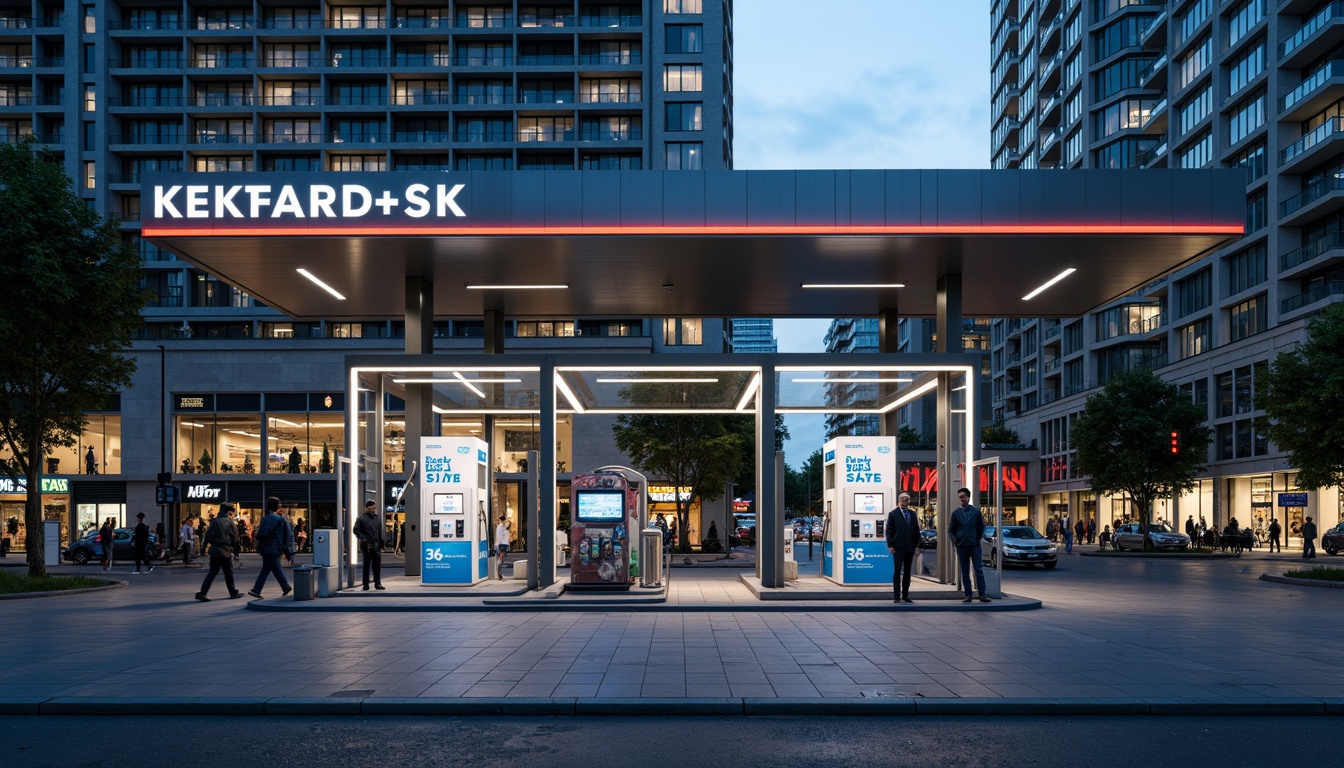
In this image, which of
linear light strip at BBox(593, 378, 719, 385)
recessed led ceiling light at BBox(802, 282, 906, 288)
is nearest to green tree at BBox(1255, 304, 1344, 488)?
recessed led ceiling light at BBox(802, 282, 906, 288)

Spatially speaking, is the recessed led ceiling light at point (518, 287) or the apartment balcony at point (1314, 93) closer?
the recessed led ceiling light at point (518, 287)

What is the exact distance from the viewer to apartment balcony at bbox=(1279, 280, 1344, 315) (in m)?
45.6

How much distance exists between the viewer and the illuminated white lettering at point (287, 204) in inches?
751

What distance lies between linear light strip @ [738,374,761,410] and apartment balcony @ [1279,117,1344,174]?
114ft

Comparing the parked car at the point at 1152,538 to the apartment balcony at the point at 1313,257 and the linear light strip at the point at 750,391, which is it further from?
the linear light strip at the point at 750,391

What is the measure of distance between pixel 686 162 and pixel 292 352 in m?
24.3

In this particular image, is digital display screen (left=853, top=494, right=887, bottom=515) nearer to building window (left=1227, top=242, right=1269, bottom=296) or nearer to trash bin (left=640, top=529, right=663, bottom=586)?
trash bin (left=640, top=529, right=663, bottom=586)

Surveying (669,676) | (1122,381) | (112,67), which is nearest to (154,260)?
(112,67)

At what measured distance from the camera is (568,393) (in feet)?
77.5

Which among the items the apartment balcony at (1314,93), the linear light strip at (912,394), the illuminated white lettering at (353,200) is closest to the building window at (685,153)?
the apartment balcony at (1314,93)

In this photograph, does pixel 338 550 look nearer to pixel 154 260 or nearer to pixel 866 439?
pixel 866 439

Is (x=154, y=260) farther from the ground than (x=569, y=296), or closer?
farther from the ground

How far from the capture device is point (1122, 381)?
47875mm

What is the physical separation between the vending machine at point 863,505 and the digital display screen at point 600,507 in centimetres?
473
